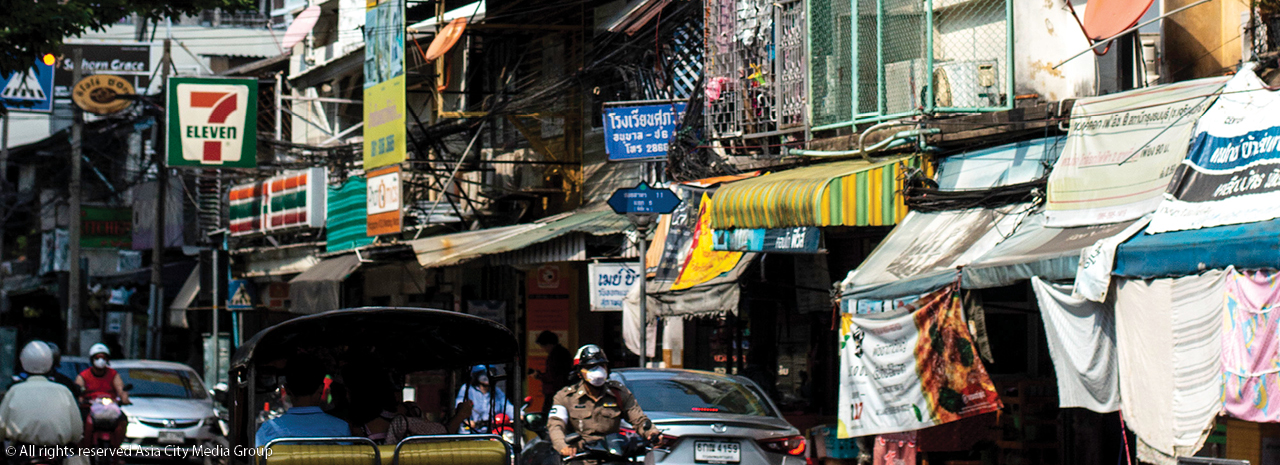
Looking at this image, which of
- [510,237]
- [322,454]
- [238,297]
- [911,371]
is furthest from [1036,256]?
[238,297]

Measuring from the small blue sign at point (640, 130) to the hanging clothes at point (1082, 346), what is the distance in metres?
8.13

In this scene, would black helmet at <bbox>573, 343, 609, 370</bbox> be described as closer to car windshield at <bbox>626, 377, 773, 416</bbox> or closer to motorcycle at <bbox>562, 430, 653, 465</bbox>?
motorcycle at <bbox>562, 430, 653, 465</bbox>

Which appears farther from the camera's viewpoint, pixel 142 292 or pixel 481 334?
pixel 142 292

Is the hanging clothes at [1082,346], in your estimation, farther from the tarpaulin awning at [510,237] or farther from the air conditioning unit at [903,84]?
the tarpaulin awning at [510,237]

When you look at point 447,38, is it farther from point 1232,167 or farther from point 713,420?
point 1232,167

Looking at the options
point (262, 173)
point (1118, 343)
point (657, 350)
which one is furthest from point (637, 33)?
point (262, 173)

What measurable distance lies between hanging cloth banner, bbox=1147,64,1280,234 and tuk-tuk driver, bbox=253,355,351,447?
5.88 metres

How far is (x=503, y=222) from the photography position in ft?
83.2

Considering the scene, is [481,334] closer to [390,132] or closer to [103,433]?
[103,433]

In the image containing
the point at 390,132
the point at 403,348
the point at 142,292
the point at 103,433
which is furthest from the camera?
the point at 142,292

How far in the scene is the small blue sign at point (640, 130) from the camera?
18.1 meters

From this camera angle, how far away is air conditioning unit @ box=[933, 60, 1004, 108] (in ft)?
43.9

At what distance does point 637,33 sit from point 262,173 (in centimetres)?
1724

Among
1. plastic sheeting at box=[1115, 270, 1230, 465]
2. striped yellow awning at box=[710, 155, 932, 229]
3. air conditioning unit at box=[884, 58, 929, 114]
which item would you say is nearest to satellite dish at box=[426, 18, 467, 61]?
striped yellow awning at box=[710, 155, 932, 229]
